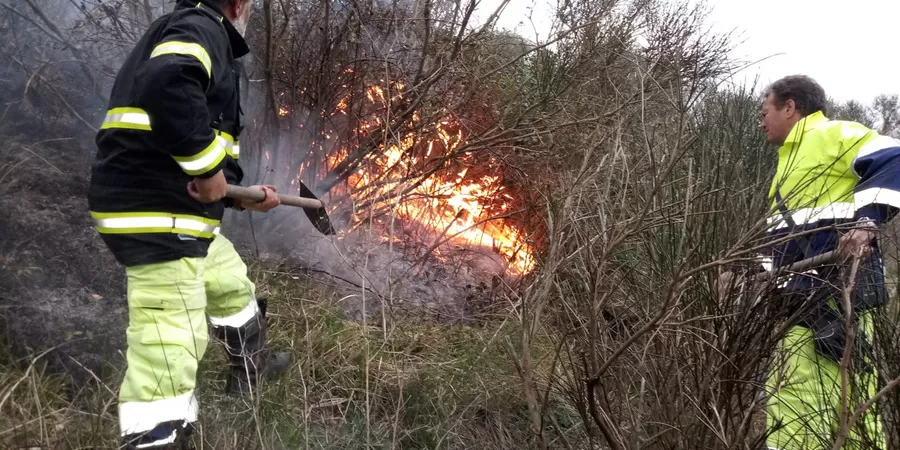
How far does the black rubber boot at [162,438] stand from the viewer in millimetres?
1863

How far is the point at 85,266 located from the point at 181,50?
2.11 meters

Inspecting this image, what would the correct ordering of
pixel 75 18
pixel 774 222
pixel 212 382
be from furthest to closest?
pixel 75 18, pixel 212 382, pixel 774 222

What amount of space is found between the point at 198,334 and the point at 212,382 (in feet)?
2.77

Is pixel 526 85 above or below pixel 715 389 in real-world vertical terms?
above

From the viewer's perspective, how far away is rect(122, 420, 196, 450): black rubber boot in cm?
186

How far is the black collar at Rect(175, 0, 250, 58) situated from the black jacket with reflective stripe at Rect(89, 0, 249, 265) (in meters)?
0.09

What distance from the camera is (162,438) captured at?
191 centimetres

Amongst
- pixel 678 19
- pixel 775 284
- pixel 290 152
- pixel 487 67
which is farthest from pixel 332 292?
pixel 678 19

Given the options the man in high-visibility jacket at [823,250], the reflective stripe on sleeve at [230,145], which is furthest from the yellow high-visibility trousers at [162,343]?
the man in high-visibility jacket at [823,250]

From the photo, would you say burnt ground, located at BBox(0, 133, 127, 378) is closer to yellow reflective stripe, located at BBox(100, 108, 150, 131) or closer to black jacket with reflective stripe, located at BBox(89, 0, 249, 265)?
black jacket with reflective stripe, located at BBox(89, 0, 249, 265)

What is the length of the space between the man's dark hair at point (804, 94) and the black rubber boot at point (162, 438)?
3297 millimetres

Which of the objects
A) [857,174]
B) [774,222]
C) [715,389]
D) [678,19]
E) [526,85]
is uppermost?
[678,19]

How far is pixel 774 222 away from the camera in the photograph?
186 centimetres

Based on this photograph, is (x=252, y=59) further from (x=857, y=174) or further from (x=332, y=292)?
(x=857, y=174)
